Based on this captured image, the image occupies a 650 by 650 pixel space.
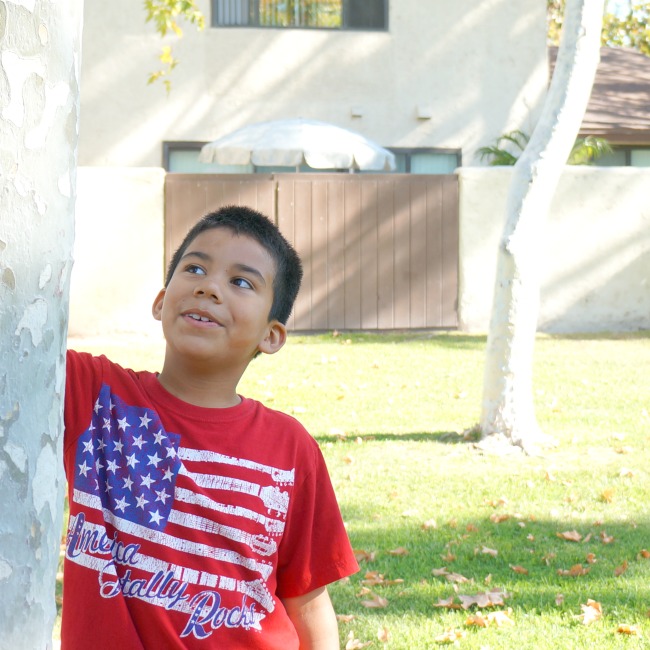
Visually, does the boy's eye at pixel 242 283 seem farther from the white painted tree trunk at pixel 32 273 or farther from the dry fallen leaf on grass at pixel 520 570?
the dry fallen leaf on grass at pixel 520 570

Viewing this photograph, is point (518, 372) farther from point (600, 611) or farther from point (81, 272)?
point (81, 272)

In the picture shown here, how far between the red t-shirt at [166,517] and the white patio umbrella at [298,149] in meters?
11.0

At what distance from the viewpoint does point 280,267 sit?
91.4 inches

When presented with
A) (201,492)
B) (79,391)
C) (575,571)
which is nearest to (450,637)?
(575,571)

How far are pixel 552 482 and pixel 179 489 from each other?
14.9 ft

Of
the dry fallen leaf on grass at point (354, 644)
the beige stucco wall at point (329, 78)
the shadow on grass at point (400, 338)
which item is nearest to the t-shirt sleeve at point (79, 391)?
the dry fallen leaf on grass at point (354, 644)

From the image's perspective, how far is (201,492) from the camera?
200 cm

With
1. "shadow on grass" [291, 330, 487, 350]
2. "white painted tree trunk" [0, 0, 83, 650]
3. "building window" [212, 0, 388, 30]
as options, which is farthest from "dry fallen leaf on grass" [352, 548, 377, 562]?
"building window" [212, 0, 388, 30]

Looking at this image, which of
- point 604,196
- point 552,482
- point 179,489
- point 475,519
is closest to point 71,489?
point 179,489

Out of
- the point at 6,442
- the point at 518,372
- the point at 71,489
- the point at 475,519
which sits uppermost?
the point at 6,442

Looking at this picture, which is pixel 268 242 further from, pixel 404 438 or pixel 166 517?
pixel 404 438

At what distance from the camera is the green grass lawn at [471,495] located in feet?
13.7

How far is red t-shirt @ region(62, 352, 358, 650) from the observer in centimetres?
194

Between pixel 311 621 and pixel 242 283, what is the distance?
0.70 meters
